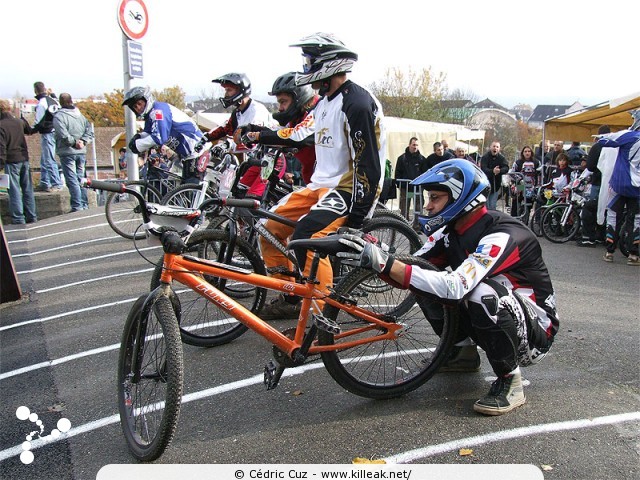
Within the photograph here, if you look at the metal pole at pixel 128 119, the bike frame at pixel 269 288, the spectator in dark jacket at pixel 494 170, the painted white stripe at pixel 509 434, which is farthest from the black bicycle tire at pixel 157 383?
the spectator in dark jacket at pixel 494 170

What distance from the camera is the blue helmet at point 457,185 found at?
325cm

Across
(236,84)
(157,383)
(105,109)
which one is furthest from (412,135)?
(105,109)

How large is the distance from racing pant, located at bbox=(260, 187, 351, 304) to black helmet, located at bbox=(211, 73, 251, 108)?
92.6 inches

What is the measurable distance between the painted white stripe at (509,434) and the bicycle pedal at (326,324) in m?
0.74

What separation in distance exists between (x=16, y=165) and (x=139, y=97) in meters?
3.90

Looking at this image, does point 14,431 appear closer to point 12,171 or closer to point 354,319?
point 354,319

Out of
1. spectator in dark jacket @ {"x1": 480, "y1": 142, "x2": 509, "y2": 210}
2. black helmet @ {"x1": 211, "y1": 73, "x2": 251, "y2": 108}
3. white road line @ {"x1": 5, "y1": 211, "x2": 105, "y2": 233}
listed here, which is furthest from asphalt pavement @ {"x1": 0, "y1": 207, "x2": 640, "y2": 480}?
spectator in dark jacket @ {"x1": 480, "y1": 142, "x2": 509, "y2": 210}

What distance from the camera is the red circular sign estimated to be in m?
8.89

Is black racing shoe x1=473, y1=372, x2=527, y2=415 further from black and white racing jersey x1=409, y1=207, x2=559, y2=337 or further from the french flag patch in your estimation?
the french flag patch

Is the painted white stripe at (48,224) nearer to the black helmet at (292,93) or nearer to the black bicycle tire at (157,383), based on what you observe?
the black helmet at (292,93)

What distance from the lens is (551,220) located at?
33.0ft

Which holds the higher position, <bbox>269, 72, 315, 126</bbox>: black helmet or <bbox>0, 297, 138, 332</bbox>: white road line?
<bbox>269, 72, 315, 126</bbox>: black helmet

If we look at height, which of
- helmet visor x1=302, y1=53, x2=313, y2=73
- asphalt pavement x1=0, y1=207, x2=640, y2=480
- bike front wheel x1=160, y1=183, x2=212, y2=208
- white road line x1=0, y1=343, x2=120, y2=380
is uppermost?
helmet visor x1=302, y1=53, x2=313, y2=73

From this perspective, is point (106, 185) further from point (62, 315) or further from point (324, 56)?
point (62, 315)
